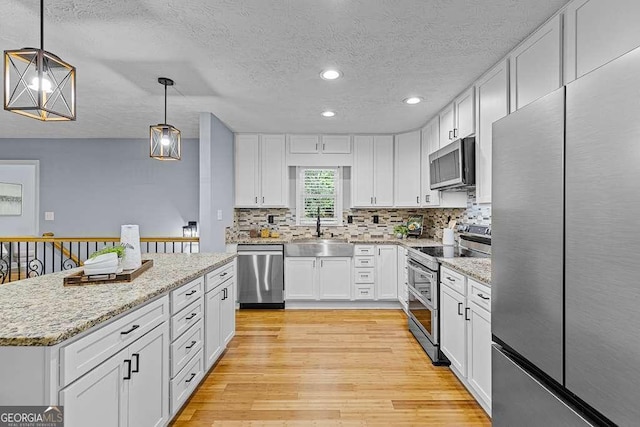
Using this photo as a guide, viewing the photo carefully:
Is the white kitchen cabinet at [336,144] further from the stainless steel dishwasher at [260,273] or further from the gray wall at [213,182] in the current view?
the stainless steel dishwasher at [260,273]

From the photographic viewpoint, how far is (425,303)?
125 inches

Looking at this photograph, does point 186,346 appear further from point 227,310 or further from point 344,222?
point 344,222

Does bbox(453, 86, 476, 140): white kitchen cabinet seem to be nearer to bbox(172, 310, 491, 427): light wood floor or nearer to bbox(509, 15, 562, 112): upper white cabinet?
bbox(509, 15, 562, 112): upper white cabinet

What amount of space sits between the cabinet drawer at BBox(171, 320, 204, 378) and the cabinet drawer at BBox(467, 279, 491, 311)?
1872mm

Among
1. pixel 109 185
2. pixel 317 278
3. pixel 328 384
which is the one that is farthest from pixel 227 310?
pixel 109 185

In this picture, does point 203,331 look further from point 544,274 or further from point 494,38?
point 494,38

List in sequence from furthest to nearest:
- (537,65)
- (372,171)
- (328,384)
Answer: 1. (372,171)
2. (328,384)
3. (537,65)

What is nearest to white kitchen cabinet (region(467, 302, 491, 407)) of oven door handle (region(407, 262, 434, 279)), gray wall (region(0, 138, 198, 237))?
oven door handle (region(407, 262, 434, 279))

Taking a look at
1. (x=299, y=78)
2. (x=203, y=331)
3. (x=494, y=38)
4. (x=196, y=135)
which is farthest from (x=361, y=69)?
(x=196, y=135)

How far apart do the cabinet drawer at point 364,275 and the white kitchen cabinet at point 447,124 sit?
186 centimetres

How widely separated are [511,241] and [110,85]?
340 cm

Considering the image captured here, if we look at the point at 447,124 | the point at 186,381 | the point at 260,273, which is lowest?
the point at 186,381

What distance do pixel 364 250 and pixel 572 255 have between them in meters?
3.60

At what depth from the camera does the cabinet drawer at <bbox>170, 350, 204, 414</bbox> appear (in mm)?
2027
